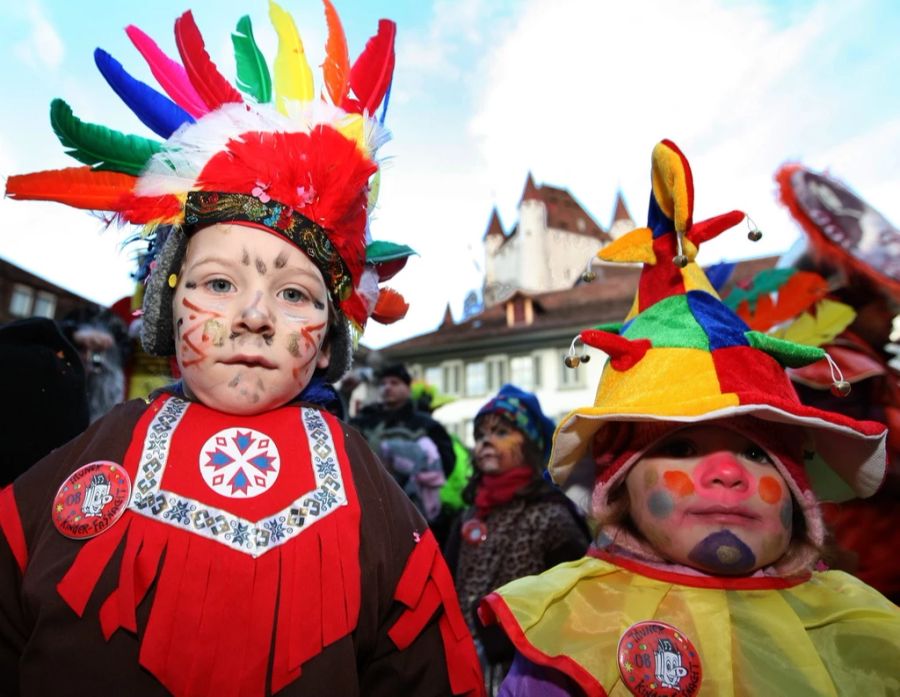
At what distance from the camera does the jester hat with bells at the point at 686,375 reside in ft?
6.16

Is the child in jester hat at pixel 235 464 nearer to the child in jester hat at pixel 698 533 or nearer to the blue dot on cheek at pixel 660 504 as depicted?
the child in jester hat at pixel 698 533

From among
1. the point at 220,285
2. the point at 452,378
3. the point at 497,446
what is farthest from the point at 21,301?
the point at 220,285

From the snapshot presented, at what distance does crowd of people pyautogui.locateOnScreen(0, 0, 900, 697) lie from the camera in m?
1.50

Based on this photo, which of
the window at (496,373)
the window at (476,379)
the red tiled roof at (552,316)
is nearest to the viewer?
the red tiled roof at (552,316)

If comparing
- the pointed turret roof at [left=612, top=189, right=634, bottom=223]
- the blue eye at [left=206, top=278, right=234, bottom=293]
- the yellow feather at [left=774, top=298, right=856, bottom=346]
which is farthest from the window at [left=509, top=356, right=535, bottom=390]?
the pointed turret roof at [left=612, top=189, right=634, bottom=223]

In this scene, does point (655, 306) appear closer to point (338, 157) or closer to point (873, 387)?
point (338, 157)

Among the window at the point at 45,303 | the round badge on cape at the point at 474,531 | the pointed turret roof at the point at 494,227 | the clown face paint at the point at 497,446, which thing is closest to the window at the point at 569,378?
the window at the point at 45,303

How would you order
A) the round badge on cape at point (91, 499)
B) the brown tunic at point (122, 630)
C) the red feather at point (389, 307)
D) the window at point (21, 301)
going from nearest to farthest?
the brown tunic at point (122, 630)
the round badge on cape at point (91, 499)
the red feather at point (389, 307)
the window at point (21, 301)

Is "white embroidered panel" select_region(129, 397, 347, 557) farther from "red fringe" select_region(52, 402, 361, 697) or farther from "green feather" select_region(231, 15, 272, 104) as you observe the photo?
"green feather" select_region(231, 15, 272, 104)

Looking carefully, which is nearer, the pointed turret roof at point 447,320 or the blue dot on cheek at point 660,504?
the blue dot on cheek at point 660,504

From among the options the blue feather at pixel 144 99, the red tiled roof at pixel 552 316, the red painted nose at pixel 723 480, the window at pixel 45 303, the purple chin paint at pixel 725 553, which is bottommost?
the purple chin paint at pixel 725 553

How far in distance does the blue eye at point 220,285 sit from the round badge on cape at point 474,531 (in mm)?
2545

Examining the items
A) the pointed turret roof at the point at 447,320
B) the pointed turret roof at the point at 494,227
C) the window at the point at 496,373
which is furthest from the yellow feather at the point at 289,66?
the pointed turret roof at the point at 494,227

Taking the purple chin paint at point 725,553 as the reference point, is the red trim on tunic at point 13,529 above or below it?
above
